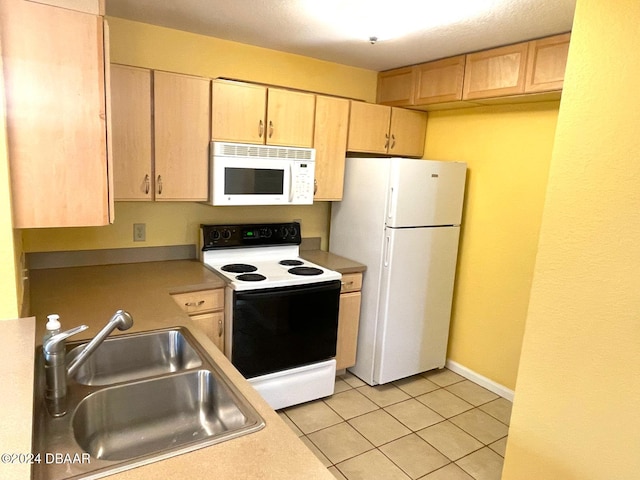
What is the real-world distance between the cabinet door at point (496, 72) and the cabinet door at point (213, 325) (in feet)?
7.08

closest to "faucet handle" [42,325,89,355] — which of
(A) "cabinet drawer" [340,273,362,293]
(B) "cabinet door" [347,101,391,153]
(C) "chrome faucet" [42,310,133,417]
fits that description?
(C) "chrome faucet" [42,310,133,417]

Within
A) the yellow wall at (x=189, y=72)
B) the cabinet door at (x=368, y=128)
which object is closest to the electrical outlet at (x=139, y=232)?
the yellow wall at (x=189, y=72)

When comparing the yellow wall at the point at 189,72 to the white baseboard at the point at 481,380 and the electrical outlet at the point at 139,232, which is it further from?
the white baseboard at the point at 481,380

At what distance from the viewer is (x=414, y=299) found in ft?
10.2

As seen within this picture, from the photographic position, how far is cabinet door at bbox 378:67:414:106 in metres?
3.24

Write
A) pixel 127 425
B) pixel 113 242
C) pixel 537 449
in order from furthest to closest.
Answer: pixel 113 242
pixel 537 449
pixel 127 425

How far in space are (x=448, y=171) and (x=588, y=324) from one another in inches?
67.8

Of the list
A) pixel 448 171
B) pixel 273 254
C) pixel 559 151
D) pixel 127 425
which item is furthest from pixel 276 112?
pixel 127 425

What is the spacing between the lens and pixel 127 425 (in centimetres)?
138

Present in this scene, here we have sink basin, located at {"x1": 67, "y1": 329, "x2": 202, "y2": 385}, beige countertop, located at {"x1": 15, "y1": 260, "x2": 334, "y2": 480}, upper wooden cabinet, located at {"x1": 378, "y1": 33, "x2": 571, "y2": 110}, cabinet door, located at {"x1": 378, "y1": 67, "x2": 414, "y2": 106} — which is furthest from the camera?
cabinet door, located at {"x1": 378, "y1": 67, "x2": 414, "y2": 106}

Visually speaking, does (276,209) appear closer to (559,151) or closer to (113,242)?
(113,242)

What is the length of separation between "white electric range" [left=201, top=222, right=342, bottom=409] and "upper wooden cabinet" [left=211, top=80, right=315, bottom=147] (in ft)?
2.06

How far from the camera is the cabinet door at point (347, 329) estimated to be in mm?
3052

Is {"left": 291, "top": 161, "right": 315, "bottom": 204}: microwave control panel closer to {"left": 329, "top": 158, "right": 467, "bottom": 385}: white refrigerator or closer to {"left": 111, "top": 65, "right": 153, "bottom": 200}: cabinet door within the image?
{"left": 329, "top": 158, "right": 467, "bottom": 385}: white refrigerator
